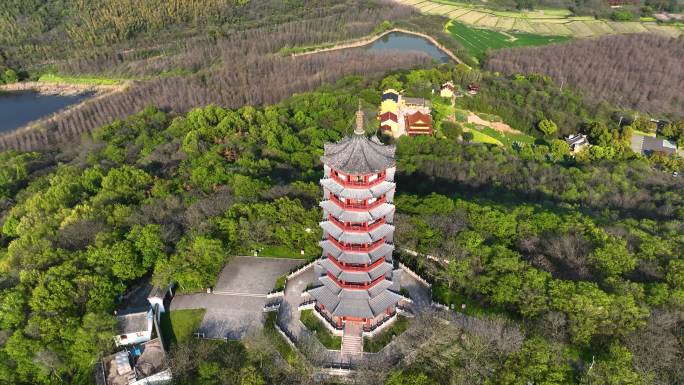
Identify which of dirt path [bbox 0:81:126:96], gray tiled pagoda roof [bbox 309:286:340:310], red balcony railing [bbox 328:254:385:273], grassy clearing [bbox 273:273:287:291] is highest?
dirt path [bbox 0:81:126:96]

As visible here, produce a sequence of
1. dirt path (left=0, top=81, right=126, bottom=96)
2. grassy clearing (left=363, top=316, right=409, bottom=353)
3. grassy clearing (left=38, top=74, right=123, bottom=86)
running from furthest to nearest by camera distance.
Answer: grassy clearing (left=38, top=74, right=123, bottom=86) < dirt path (left=0, top=81, right=126, bottom=96) < grassy clearing (left=363, top=316, right=409, bottom=353)

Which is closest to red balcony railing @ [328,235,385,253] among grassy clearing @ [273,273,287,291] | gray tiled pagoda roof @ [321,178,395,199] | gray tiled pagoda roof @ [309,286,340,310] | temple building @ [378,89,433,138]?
gray tiled pagoda roof @ [321,178,395,199]

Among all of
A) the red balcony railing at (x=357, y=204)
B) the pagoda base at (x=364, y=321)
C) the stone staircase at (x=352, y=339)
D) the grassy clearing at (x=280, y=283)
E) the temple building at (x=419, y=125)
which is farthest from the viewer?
the temple building at (x=419, y=125)

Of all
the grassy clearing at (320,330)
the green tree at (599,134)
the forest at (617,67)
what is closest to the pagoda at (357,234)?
the grassy clearing at (320,330)

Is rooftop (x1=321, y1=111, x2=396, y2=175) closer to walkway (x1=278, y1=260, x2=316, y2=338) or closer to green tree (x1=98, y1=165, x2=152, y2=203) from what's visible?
walkway (x1=278, y1=260, x2=316, y2=338)

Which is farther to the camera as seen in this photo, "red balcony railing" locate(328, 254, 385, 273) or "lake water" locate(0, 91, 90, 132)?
"lake water" locate(0, 91, 90, 132)

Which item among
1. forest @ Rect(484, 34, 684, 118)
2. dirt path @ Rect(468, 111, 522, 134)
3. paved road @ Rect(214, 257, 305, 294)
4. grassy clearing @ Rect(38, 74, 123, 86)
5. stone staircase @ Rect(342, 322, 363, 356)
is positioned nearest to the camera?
stone staircase @ Rect(342, 322, 363, 356)

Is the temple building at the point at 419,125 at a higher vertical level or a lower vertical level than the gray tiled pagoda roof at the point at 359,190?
lower

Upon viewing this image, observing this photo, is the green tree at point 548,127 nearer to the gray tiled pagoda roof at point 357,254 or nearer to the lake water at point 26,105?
the gray tiled pagoda roof at point 357,254
